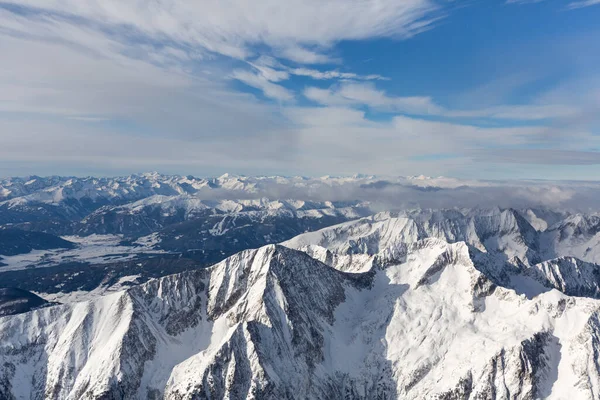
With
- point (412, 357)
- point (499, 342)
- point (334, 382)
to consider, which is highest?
point (499, 342)

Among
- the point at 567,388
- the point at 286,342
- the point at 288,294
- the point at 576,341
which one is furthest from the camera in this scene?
the point at 288,294

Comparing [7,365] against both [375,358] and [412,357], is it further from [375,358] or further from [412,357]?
[412,357]

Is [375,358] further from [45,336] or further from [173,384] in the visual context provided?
[45,336]

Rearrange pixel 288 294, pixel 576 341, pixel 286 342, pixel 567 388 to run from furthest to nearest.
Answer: pixel 288 294 → pixel 286 342 → pixel 576 341 → pixel 567 388

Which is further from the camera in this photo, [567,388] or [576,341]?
[576,341]

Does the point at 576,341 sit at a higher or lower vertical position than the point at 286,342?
higher

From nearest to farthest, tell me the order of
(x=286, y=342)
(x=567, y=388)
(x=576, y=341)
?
(x=567, y=388) → (x=576, y=341) → (x=286, y=342)

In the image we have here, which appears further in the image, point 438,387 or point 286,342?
point 286,342

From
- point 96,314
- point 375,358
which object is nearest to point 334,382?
point 375,358

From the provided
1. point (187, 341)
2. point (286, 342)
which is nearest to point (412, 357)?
point (286, 342)
